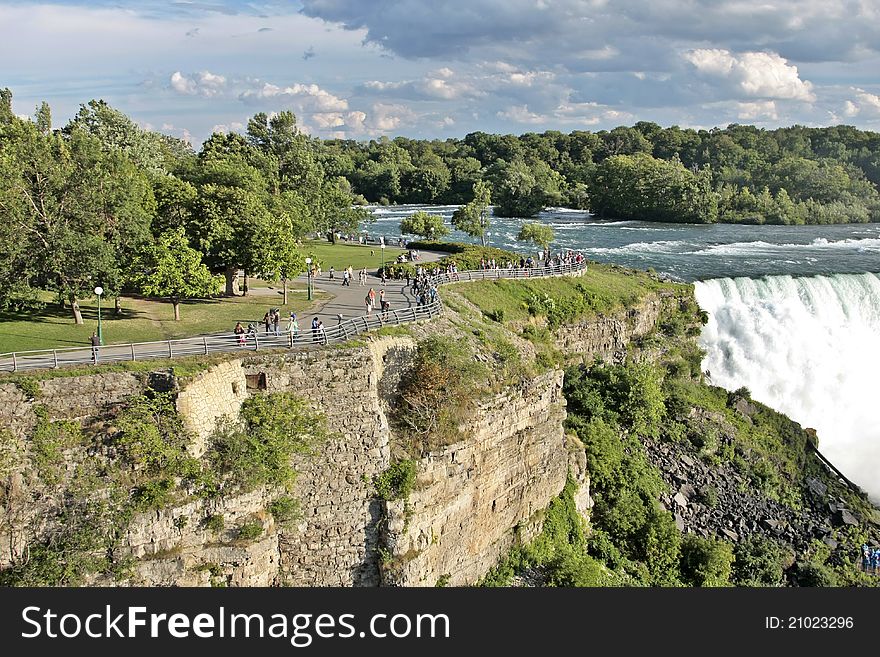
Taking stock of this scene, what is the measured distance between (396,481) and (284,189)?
4238cm

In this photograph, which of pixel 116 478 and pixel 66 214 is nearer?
pixel 116 478

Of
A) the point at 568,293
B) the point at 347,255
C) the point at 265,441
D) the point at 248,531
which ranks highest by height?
the point at 347,255

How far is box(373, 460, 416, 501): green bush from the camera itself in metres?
23.8

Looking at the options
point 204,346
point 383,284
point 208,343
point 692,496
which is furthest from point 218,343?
point 692,496

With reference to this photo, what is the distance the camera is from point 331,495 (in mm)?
23391

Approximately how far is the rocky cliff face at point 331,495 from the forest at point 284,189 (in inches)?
372

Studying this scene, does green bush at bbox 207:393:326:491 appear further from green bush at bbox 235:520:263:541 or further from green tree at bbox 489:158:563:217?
green tree at bbox 489:158:563:217

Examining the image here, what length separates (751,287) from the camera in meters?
49.3

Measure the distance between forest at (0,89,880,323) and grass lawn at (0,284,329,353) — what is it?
1.03 metres

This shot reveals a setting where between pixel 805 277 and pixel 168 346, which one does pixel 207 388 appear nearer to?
pixel 168 346

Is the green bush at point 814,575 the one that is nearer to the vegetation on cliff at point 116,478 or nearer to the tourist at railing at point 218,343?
the tourist at railing at point 218,343

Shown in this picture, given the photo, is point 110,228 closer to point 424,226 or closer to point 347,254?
point 347,254

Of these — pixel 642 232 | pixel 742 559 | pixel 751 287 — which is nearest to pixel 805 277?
pixel 751 287

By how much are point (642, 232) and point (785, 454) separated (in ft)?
154
